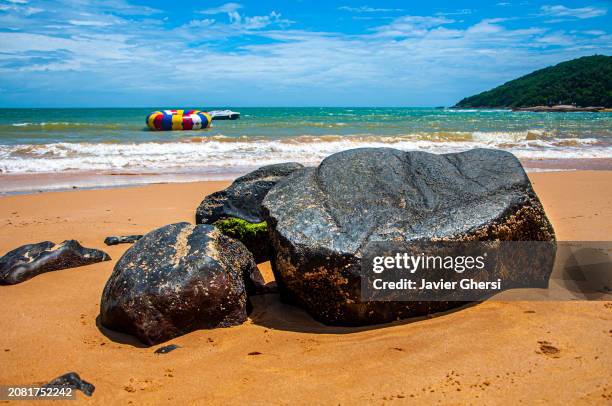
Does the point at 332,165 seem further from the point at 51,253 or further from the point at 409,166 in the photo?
the point at 51,253

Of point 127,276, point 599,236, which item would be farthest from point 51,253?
point 599,236

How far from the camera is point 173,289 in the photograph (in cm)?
320

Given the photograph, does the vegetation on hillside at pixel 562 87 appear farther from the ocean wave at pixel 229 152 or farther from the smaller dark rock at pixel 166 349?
the smaller dark rock at pixel 166 349

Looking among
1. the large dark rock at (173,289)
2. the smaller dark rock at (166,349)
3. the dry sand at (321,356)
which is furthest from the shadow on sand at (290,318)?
the smaller dark rock at (166,349)

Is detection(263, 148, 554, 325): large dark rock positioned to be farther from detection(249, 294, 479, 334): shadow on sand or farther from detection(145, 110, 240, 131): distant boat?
detection(145, 110, 240, 131): distant boat

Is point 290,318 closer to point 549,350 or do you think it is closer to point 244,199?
point 549,350

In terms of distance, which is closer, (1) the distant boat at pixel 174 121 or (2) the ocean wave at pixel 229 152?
(2) the ocean wave at pixel 229 152

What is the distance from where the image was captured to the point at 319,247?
3137 millimetres

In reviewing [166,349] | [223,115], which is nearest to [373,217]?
[166,349]

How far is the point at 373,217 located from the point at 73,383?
6.55 feet

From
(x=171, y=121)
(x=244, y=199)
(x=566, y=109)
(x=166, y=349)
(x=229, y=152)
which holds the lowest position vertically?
(x=166, y=349)

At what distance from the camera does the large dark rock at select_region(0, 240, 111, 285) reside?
14.1 feet

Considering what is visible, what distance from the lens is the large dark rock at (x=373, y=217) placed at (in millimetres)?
3186

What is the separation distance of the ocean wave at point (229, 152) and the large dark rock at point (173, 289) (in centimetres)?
898
